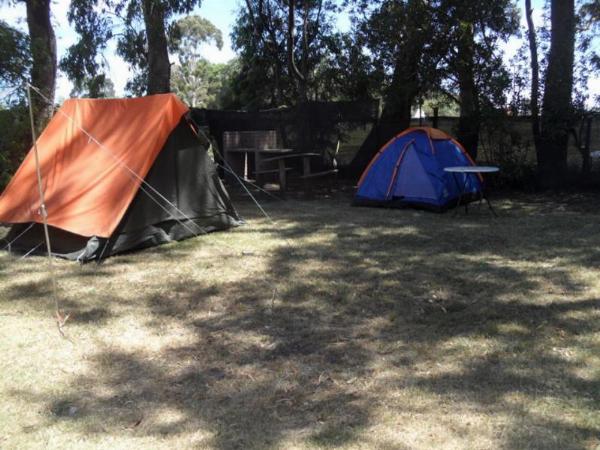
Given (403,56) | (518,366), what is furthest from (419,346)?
(403,56)

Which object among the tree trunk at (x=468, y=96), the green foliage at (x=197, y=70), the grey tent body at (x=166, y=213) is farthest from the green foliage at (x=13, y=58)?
the green foliage at (x=197, y=70)

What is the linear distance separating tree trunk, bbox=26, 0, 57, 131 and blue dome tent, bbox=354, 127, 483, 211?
5520 millimetres

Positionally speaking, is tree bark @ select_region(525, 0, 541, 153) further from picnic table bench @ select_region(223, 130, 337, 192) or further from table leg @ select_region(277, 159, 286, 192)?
table leg @ select_region(277, 159, 286, 192)

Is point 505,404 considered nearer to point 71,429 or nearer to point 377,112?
point 71,429

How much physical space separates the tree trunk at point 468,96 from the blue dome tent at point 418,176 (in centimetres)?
170

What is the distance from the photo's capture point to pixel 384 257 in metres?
6.02

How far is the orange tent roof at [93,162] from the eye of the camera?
5988 mm

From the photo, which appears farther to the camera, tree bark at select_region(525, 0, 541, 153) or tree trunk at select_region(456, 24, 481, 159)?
tree bark at select_region(525, 0, 541, 153)

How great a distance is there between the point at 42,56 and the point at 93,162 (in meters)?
4.21

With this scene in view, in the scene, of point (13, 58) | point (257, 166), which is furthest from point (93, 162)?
point (257, 166)

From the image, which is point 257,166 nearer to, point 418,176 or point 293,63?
point 293,63

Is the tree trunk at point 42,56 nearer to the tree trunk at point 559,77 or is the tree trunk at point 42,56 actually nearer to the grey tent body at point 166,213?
the grey tent body at point 166,213

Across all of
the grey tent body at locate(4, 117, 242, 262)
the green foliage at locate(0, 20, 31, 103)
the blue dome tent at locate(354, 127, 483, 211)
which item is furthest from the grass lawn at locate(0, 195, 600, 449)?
the green foliage at locate(0, 20, 31, 103)

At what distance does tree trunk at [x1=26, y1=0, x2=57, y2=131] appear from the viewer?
373 inches
